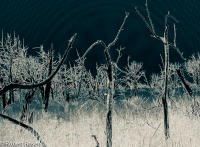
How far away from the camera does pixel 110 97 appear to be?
199 inches

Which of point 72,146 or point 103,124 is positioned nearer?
point 72,146

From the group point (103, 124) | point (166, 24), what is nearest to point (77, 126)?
point (103, 124)

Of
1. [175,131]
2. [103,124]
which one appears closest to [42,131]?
[103,124]

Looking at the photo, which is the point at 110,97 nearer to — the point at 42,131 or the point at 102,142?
the point at 102,142

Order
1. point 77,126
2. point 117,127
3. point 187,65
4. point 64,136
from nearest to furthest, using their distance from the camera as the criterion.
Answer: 1. point 64,136
2. point 117,127
3. point 77,126
4. point 187,65

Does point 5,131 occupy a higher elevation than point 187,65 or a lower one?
lower

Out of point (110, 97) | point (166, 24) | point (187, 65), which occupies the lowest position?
point (110, 97)

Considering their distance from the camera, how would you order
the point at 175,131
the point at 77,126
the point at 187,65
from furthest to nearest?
the point at 187,65, the point at 77,126, the point at 175,131

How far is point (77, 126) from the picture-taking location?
927 cm

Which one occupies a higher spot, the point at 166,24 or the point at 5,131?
the point at 166,24

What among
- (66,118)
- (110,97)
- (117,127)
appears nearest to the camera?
(110,97)

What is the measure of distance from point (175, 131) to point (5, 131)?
18.8 feet

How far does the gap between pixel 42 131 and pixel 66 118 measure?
2.66 meters

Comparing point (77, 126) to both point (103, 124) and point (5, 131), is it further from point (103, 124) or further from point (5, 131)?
point (5, 131)
